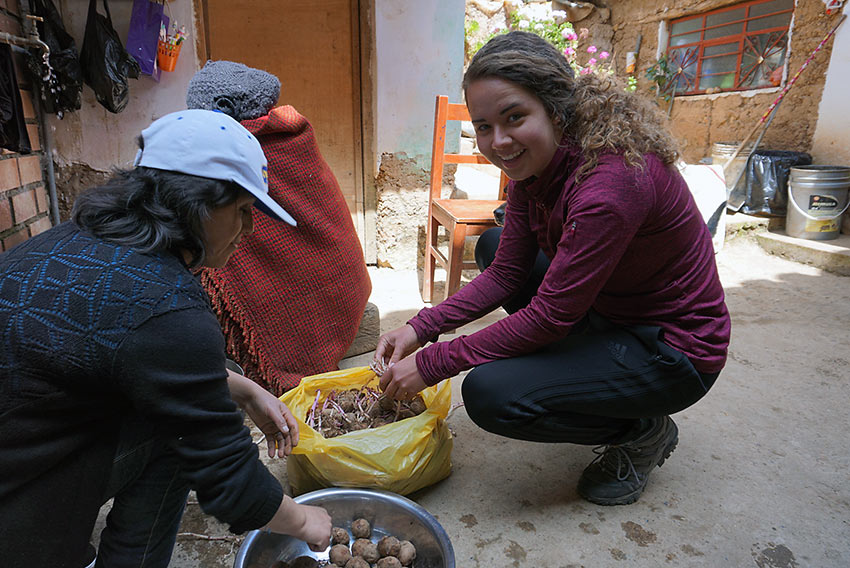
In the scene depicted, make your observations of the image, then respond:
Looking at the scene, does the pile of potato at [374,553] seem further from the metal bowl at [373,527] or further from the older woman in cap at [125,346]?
the older woman in cap at [125,346]

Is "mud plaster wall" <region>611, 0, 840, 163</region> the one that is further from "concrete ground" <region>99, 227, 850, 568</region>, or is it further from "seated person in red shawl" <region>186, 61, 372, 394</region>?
"seated person in red shawl" <region>186, 61, 372, 394</region>

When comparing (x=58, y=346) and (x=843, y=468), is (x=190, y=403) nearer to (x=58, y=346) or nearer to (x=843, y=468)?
(x=58, y=346)

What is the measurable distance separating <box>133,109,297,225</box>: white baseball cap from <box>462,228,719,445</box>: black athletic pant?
0.83 m

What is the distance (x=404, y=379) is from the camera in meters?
1.41

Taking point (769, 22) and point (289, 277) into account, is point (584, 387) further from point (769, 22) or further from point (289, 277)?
point (769, 22)

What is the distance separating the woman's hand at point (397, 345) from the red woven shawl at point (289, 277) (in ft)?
1.70

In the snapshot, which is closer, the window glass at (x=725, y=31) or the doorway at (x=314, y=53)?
the doorway at (x=314, y=53)

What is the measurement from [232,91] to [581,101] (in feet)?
3.81

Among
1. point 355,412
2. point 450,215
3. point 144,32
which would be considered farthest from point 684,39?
point 355,412

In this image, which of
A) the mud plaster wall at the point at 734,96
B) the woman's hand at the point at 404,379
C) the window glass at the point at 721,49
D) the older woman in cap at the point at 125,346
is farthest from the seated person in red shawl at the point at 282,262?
the window glass at the point at 721,49

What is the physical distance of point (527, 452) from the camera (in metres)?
1.83

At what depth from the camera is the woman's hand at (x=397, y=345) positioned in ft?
5.28

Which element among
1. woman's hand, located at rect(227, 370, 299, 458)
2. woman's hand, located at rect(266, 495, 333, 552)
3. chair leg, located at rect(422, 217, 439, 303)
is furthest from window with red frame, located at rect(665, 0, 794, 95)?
woman's hand, located at rect(266, 495, 333, 552)

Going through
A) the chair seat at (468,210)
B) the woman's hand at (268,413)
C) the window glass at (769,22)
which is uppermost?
the window glass at (769,22)
